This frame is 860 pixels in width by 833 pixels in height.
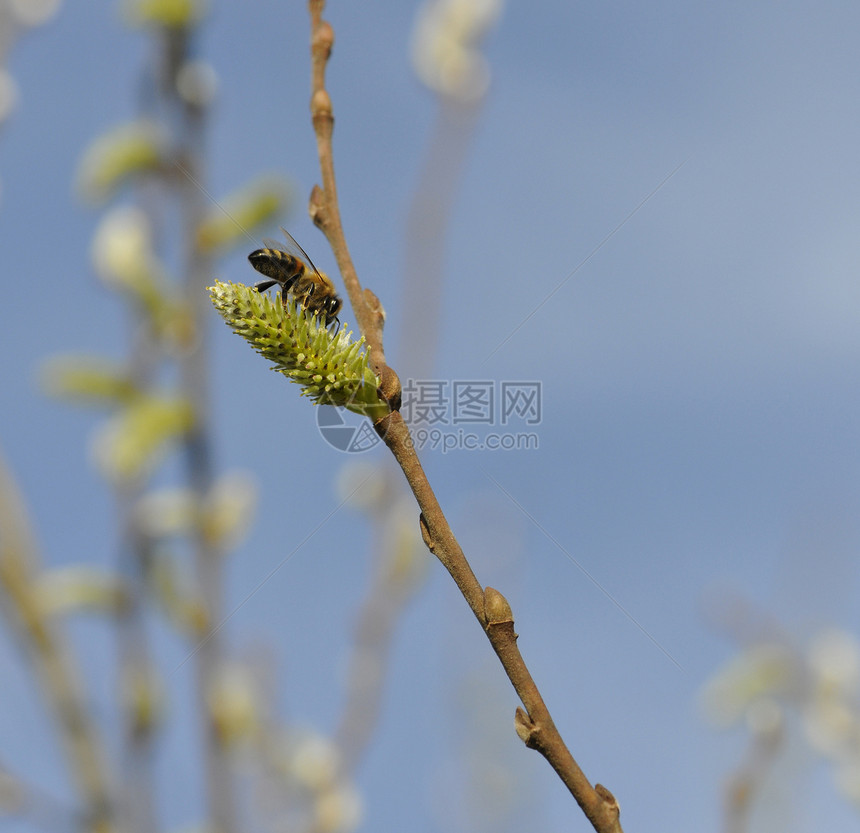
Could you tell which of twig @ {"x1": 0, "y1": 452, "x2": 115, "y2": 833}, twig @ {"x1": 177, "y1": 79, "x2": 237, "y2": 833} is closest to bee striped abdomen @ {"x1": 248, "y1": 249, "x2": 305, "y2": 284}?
twig @ {"x1": 177, "y1": 79, "x2": 237, "y2": 833}

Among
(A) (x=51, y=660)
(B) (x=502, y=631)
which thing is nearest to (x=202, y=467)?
(A) (x=51, y=660)

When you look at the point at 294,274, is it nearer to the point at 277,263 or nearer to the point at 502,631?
the point at 277,263

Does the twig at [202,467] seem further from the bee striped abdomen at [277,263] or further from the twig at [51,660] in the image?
the bee striped abdomen at [277,263]

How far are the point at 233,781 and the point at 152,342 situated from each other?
108 cm

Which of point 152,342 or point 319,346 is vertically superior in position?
point 152,342

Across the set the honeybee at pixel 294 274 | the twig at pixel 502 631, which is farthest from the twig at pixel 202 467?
the twig at pixel 502 631

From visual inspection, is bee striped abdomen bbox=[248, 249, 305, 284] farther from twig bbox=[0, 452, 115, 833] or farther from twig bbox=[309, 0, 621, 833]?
twig bbox=[0, 452, 115, 833]

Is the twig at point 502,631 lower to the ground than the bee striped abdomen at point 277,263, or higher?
lower

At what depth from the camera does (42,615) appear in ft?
6.59

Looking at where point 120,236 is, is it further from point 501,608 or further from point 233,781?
point 501,608

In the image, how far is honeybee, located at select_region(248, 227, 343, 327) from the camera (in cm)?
148

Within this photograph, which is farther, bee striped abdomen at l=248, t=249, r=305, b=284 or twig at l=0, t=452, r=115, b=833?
twig at l=0, t=452, r=115, b=833

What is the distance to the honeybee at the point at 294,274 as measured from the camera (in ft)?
4.87

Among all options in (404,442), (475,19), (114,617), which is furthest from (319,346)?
(475,19)
